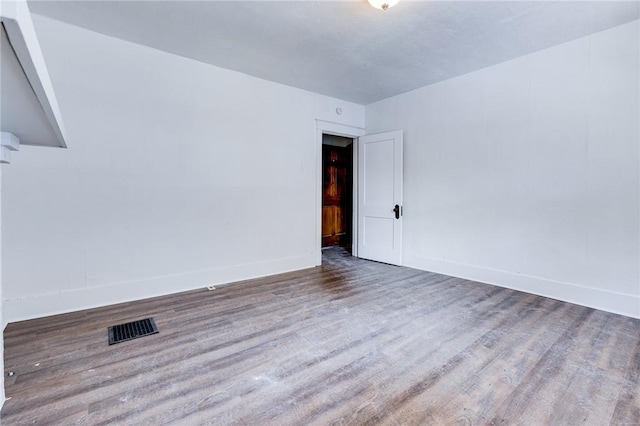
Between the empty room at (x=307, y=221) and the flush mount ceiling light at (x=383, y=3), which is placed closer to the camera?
the empty room at (x=307, y=221)

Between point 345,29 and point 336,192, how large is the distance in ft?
13.9

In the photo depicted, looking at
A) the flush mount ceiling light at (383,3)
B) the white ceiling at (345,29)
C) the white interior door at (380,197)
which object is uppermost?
the white ceiling at (345,29)

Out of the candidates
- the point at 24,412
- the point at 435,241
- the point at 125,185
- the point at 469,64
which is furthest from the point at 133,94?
the point at 435,241

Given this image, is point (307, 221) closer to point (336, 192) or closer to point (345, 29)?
point (336, 192)

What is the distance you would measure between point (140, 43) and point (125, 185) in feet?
5.09

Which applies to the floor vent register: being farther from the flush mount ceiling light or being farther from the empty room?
the flush mount ceiling light

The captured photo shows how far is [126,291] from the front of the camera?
10.7ft

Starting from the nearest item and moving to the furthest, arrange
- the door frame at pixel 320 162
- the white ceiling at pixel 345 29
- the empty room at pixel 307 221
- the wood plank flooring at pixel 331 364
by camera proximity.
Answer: the wood plank flooring at pixel 331 364
the empty room at pixel 307 221
the white ceiling at pixel 345 29
the door frame at pixel 320 162

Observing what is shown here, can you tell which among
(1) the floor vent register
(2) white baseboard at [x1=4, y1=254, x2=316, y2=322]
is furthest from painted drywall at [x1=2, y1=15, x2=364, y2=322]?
(1) the floor vent register

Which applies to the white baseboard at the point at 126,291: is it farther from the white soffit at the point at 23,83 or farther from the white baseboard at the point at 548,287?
the white baseboard at the point at 548,287

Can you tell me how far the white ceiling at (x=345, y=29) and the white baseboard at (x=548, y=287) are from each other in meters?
2.64

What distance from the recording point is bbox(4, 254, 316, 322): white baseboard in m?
2.82

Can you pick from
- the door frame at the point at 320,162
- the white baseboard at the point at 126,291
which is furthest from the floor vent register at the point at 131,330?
the door frame at the point at 320,162

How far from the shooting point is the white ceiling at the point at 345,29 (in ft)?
8.59
